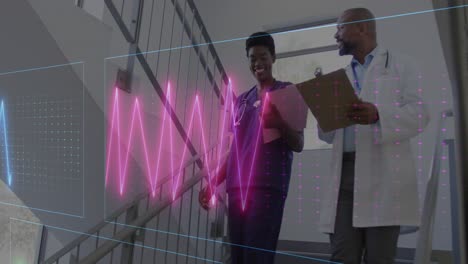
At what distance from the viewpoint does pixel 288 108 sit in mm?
867

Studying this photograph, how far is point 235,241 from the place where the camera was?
36.9 inches

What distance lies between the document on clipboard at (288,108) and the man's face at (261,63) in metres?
0.09

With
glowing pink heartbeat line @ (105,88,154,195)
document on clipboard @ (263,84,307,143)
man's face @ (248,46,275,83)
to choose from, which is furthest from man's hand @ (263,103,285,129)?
glowing pink heartbeat line @ (105,88,154,195)

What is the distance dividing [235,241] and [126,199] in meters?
0.47

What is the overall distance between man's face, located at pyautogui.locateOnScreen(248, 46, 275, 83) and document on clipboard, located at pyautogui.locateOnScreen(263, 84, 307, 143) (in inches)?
3.4

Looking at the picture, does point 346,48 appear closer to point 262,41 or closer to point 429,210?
point 262,41

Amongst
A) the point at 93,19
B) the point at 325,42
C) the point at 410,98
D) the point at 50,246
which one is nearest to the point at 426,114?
the point at 410,98

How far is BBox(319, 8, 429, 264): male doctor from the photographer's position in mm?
754

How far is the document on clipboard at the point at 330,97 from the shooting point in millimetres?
739

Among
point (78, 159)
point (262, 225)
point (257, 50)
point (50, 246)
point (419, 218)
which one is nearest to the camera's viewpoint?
point (419, 218)

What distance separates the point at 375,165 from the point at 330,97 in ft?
0.50

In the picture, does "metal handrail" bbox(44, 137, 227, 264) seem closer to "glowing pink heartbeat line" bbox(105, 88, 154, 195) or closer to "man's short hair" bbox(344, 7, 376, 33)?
"glowing pink heartbeat line" bbox(105, 88, 154, 195)

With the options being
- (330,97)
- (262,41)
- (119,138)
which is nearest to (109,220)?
(119,138)

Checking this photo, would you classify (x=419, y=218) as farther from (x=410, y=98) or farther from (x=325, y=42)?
(x=325, y=42)
